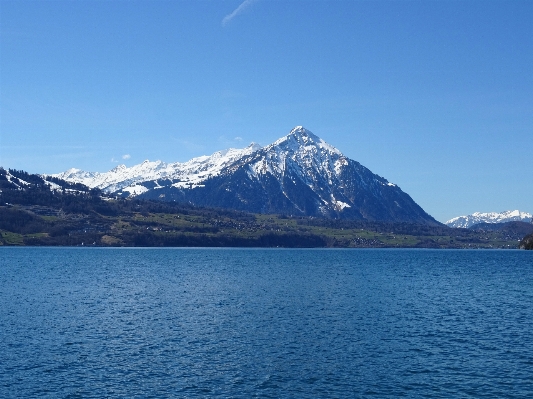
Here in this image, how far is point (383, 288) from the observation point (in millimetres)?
111188

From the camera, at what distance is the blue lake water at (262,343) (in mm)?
41250

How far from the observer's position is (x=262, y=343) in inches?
2189

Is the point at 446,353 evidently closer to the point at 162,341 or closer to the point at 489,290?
the point at 162,341

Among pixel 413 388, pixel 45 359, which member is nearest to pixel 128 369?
pixel 45 359

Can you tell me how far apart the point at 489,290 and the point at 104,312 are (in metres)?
71.4

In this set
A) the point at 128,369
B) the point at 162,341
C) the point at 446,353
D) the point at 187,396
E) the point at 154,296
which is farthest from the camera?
the point at 154,296

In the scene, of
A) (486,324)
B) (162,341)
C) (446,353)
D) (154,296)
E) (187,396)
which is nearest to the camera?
(187,396)

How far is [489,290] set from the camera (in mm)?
109625

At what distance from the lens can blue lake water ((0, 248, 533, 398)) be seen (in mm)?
41250

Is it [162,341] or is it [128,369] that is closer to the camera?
[128,369]

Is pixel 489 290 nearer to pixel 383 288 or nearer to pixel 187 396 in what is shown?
pixel 383 288

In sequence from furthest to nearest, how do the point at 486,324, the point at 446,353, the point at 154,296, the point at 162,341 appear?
the point at 154,296, the point at 486,324, the point at 162,341, the point at 446,353

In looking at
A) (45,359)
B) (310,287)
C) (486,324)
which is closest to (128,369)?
(45,359)

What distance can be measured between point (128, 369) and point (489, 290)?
8280 centimetres
